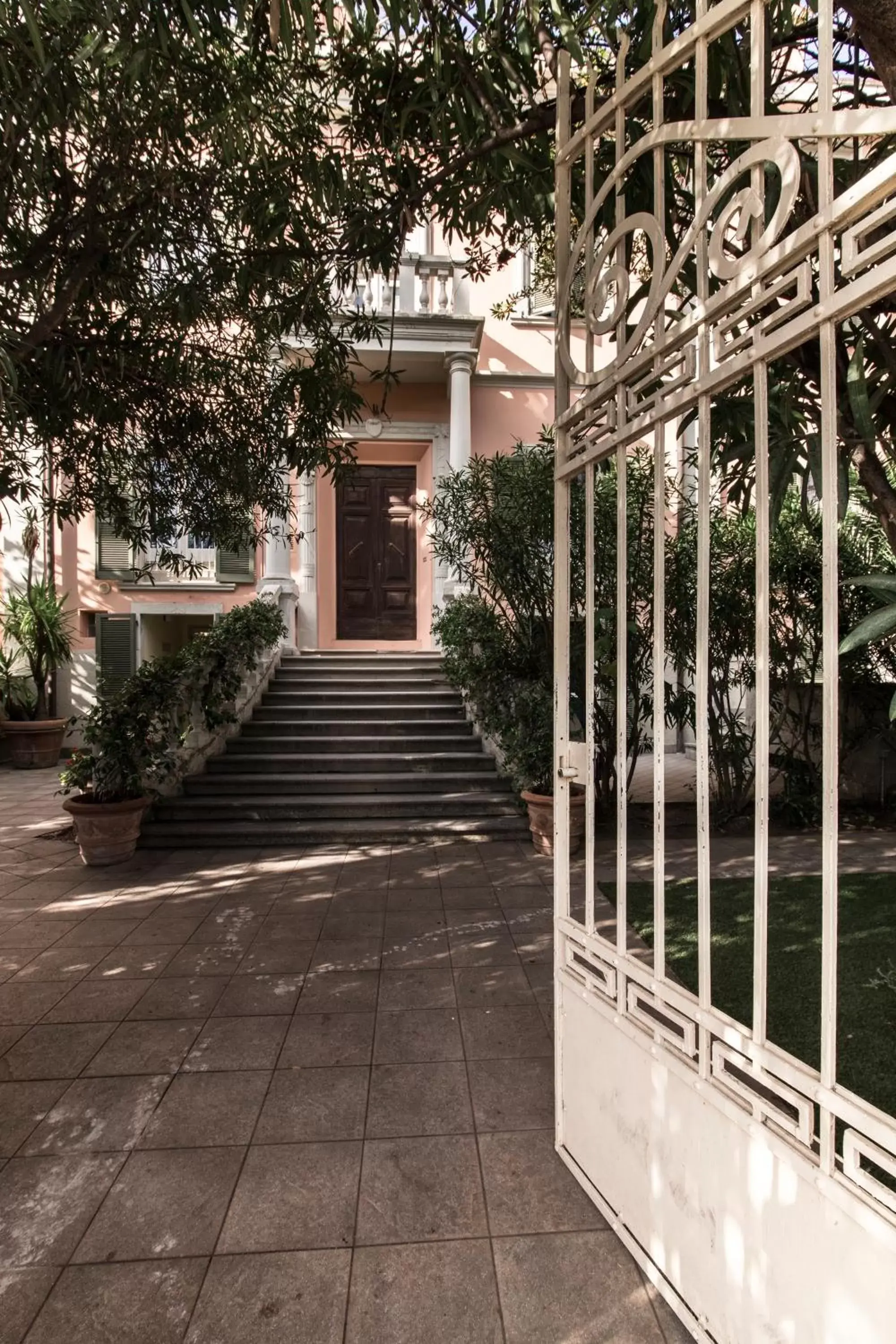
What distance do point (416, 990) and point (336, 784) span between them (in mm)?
3199

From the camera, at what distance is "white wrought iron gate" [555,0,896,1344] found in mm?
1236

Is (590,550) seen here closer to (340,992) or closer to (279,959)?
(340,992)

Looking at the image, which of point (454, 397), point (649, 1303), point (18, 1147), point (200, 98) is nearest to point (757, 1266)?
point (649, 1303)

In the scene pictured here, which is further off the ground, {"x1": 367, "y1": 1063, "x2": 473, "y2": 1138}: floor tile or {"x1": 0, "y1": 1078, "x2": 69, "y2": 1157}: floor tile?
{"x1": 367, "y1": 1063, "x2": 473, "y2": 1138}: floor tile

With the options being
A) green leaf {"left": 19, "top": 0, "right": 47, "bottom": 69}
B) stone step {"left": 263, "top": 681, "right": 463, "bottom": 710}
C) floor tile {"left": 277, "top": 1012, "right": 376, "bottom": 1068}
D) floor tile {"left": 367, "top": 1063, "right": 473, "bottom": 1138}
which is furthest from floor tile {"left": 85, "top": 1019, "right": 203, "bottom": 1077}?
stone step {"left": 263, "top": 681, "right": 463, "bottom": 710}

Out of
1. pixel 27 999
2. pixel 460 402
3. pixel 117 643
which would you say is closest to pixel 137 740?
pixel 27 999

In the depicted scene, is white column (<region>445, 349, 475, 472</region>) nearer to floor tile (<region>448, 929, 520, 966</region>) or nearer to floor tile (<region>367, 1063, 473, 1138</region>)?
floor tile (<region>448, 929, 520, 966</region>)

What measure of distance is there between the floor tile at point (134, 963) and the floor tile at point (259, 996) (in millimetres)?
464

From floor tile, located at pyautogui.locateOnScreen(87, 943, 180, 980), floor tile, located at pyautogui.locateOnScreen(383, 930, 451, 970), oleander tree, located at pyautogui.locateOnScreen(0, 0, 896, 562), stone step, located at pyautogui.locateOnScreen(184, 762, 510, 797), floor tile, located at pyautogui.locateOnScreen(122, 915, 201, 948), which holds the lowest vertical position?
floor tile, located at pyautogui.locateOnScreen(122, 915, 201, 948)

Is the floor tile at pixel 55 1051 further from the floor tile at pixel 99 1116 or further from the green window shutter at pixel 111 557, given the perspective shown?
the green window shutter at pixel 111 557

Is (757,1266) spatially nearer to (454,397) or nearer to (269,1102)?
(269,1102)

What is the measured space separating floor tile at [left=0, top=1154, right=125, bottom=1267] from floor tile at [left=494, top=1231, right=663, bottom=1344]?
1137 mm

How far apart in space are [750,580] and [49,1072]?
5278 millimetres

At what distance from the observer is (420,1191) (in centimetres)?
197
